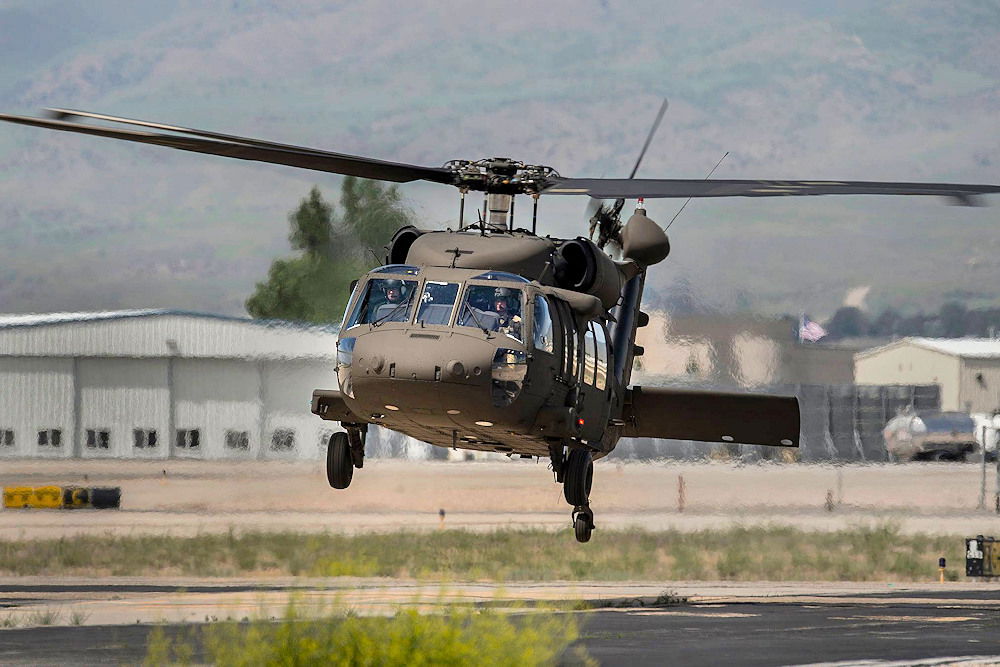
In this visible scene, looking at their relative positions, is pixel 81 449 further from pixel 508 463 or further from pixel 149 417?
pixel 508 463

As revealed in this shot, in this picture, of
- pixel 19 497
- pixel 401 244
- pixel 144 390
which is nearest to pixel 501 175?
pixel 401 244

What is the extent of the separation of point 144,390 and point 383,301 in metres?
45.0

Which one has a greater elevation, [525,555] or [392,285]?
[392,285]

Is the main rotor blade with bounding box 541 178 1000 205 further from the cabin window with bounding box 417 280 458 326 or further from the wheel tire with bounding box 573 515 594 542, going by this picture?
the wheel tire with bounding box 573 515 594 542

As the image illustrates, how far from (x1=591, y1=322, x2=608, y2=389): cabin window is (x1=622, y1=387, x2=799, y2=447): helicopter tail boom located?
1.87 m

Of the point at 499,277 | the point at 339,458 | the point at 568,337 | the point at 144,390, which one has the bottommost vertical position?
the point at 144,390

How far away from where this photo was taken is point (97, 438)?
66.6 metres

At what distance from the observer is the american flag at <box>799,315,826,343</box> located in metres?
58.3

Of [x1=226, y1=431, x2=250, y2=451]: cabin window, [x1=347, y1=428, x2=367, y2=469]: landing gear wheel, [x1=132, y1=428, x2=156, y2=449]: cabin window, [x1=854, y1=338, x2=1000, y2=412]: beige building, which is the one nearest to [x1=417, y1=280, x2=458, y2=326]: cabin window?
[x1=347, y1=428, x2=367, y2=469]: landing gear wheel

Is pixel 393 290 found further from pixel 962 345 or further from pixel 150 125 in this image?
pixel 962 345

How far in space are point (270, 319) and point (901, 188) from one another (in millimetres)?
35048

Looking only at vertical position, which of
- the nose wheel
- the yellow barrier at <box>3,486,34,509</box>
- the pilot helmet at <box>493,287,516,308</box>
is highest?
the pilot helmet at <box>493,287,516,308</box>

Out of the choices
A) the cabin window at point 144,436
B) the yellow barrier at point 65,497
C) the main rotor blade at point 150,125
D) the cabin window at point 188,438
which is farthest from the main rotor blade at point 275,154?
the cabin window at point 144,436

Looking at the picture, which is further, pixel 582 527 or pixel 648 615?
pixel 648 615
